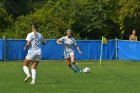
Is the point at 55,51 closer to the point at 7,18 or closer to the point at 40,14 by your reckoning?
the point at 40,14

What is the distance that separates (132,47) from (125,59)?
1.05 m

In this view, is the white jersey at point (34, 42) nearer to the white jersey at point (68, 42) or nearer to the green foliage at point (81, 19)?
the white jersey at point (68, 42)

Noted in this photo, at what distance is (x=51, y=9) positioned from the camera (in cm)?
4625

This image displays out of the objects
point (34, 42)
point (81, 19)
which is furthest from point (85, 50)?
point (34, 42)

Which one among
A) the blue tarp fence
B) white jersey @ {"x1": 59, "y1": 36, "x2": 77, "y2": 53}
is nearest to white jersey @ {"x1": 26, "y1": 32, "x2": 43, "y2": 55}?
white jersey @ {"x1": 59, "y1": 36, "x2": 77, "y2": 53}

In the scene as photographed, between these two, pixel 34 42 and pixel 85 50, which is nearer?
pixel 34 42

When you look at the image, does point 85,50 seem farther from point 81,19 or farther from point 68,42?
point 68,42

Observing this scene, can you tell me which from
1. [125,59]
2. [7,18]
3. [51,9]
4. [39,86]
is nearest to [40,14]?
[51,9]

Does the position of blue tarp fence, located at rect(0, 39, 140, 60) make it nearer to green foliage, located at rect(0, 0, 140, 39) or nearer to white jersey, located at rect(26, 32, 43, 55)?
green foliage, located at rect(0, 0, 140, 39)

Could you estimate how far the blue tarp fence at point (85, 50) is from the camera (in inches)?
1443

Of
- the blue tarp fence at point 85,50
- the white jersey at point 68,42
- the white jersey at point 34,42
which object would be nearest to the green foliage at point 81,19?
the blue tarp fence at point 85,50

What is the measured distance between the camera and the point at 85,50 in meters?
38.1

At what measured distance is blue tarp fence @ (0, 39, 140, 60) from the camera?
120 feet

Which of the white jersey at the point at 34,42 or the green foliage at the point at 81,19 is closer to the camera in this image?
the white jersey at the point at 34,42
